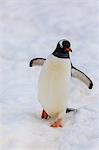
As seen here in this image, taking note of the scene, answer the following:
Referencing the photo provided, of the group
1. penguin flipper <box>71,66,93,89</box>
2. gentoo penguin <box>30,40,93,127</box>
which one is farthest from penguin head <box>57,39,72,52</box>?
penguin flipper <box>71,66,93,89</box>

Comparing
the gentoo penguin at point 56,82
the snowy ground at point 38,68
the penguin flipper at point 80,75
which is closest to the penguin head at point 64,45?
the gentoo penguin at point 56,82

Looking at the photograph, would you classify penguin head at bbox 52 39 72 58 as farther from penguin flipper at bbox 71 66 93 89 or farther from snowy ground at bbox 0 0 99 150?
snowy ground at bbox 0 0 99 150

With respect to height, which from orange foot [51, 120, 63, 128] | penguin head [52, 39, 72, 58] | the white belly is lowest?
orange foot [51, 120, 63, 128]

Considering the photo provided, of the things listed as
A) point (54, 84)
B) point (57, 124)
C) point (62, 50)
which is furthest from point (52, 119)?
point (62, 50)

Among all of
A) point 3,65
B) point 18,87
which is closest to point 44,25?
point 3,65

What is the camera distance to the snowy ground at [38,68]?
394 centimetres

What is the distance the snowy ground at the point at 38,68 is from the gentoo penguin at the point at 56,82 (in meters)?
0.11

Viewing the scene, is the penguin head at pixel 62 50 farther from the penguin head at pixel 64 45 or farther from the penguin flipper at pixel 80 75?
the penguin flipper at pixel 80 75

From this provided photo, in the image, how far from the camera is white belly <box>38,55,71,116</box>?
166 inches

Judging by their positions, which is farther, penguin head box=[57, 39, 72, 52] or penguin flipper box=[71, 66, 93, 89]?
penguin flipper box=[71, 66, 93, 89]

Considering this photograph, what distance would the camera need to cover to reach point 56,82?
14.1ft

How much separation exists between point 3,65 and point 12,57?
27 centimetres

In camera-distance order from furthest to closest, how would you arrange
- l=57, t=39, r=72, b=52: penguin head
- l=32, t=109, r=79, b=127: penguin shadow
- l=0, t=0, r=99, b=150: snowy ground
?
l=32, t=109, r=79, b=127: penguin shadow, l=57, t=39, r=72, b=52: penguin head, l=0, t=0, r=99, b=150: snowy ground

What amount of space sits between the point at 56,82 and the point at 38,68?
1699 millimetres
